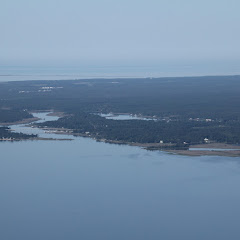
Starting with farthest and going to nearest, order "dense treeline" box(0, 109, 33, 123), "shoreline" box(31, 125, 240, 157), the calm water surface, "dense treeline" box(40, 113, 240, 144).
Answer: "dense treeline" box(0, 109, 33, 123), "dense treeline" box(40, 113, 240, 144), "shoreline" box(31, 125, 240, 157), the calm water surface

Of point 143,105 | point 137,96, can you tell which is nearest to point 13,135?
point 143,105

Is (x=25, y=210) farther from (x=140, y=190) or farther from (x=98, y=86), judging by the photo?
(x=98, y=86)

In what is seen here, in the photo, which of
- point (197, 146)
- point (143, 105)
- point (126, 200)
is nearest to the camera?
point (126, 200)

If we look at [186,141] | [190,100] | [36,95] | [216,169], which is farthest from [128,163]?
[36,95]

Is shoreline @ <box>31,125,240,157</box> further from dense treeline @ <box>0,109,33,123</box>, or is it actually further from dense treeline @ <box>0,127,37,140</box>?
dense treeline @ <box>0,109,33,123</box>

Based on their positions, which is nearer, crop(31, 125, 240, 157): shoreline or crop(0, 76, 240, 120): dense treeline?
crop(31, 125, 240, 157): shoreline

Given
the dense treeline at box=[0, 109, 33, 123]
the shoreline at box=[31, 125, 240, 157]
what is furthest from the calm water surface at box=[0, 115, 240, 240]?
the dense treeline at box=[0, 109, 33, 123]

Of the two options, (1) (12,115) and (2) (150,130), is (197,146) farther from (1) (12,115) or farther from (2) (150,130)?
(1) (12,115)

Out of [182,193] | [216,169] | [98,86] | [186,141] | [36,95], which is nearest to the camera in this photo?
[182,193]

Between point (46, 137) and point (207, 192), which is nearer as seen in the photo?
point (207, 192)
